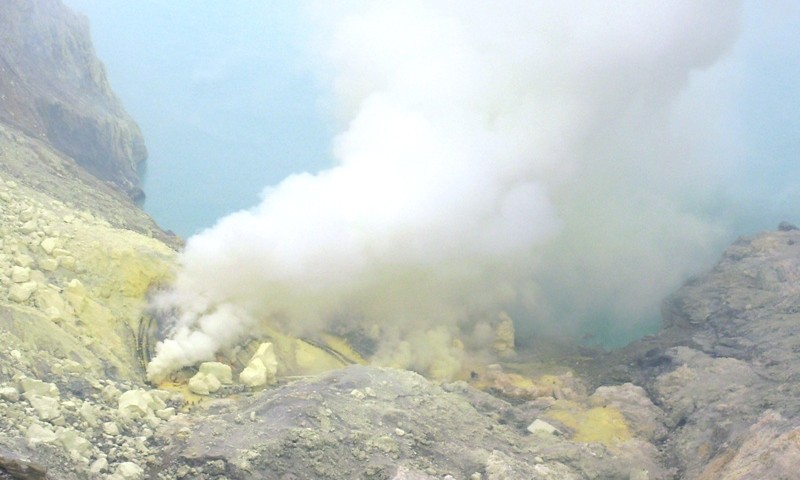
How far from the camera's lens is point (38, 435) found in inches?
342

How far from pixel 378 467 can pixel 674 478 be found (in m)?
6.26

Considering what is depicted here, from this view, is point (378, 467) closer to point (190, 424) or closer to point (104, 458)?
point (190, 424)

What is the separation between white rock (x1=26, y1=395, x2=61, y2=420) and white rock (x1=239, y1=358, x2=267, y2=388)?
5.14 meters

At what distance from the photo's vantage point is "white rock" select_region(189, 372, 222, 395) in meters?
13.3

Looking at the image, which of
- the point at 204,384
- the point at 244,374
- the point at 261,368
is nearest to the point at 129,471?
the point at 204,384

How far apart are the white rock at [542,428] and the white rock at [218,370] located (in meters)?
5.83

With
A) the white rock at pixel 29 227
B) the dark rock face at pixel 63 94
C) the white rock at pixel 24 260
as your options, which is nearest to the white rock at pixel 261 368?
the white rock at pixel 24 260

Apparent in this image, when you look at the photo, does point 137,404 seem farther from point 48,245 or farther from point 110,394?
point 48,245

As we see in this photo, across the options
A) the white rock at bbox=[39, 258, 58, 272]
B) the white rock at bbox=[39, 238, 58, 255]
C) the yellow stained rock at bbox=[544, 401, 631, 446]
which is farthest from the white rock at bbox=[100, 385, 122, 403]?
the yellow stained rock at bbox=[544, 401, 631, 446]

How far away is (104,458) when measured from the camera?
9.21 meters

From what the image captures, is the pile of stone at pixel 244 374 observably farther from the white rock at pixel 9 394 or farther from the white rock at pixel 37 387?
the white rock at pixel 9 394

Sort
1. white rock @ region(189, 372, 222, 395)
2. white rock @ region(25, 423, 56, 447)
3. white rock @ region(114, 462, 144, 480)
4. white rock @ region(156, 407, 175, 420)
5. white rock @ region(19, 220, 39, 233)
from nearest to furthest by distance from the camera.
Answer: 1. white rock @ region(25, 423, 56, 447)
2. white rock @ region(114, 462, 144, 480)
3. white rock @ region(156, 407, 175, 420)
4. white rock @ region(189, 372, 222, 395)
5. white rock @ region(19, 220, 39, 233)

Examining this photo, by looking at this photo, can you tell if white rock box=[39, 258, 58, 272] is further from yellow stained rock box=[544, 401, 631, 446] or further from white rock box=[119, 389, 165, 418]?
yellow stained rock box=[544, 401, 631, 446]

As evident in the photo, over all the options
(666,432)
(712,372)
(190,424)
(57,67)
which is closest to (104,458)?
(190,424)
